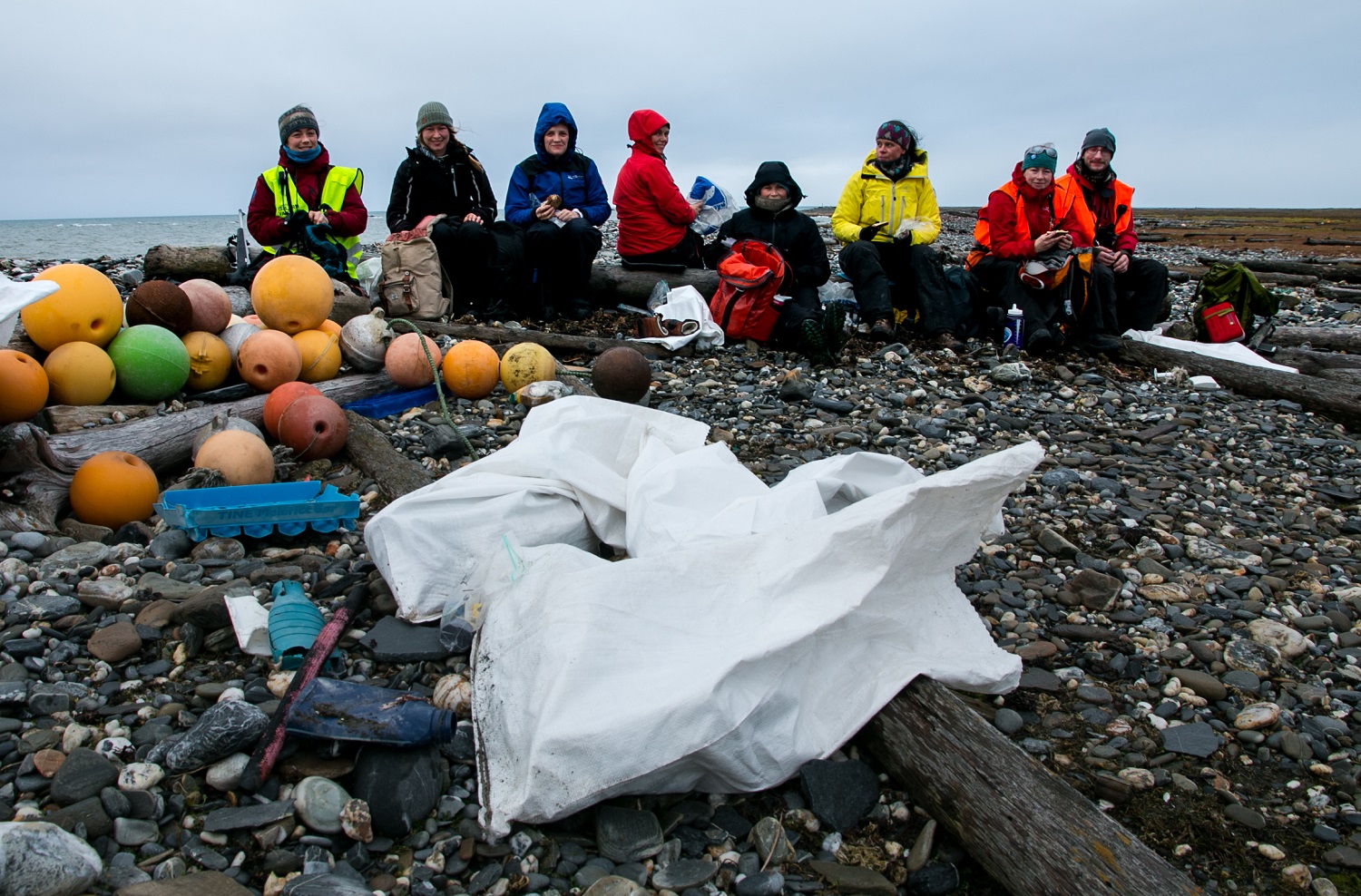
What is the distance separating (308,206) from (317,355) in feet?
9.54

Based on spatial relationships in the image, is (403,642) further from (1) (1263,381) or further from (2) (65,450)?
(1) (1263,381)

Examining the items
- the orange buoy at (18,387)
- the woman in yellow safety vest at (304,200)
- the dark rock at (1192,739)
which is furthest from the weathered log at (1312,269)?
the orange buoy at (18,387)

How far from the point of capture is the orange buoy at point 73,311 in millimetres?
4715

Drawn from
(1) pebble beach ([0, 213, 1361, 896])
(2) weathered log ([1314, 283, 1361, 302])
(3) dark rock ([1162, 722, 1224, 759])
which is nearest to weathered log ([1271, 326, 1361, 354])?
(2) weathered log ([1314, 283, 1361, 302])

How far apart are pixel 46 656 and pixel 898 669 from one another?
2715 mm

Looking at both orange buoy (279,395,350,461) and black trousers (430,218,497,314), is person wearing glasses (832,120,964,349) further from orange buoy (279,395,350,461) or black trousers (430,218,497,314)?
orange buoy (279,395,350,461)

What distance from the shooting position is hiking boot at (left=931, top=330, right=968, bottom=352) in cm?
777

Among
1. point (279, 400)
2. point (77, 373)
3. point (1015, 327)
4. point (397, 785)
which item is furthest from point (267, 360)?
point (1015, 327)

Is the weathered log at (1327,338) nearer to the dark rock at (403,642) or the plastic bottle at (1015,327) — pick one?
the plastic bottle at (1015,327)

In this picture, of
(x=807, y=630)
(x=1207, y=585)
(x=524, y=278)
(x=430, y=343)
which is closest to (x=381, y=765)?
(x=807, y=630)

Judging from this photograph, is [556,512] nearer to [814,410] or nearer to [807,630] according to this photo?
[807,630]

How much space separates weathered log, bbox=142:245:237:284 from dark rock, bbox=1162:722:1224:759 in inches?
369

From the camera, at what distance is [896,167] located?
321 inches

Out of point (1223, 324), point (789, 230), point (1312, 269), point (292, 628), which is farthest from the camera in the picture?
point (1312, 269)
